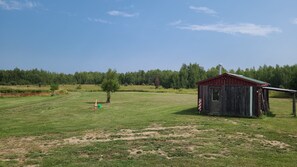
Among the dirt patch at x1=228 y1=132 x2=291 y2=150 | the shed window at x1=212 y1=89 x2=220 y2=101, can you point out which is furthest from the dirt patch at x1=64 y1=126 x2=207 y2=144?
the shed window at x1=212 y1=89 x2=220 y2=101

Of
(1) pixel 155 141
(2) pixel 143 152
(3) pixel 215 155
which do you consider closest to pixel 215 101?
(1) pixel 155 141

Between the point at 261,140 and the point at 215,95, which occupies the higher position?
the point at 215,95

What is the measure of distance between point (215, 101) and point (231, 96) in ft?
4.49

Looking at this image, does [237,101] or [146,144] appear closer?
[146,144]

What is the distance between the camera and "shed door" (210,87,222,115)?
2270 cm

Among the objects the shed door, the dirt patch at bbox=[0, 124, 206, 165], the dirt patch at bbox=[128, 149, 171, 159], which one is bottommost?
the dirt patch at bbox=[128, 149, 171, 159]

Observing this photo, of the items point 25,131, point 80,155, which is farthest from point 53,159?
point 25,131

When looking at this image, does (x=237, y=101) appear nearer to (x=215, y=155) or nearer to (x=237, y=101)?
(x=237, y=101)

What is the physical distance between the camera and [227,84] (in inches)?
884

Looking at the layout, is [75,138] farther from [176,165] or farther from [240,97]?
[240,97]

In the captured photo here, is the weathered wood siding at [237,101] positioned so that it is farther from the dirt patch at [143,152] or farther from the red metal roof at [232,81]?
the dirt patch at [143,152]

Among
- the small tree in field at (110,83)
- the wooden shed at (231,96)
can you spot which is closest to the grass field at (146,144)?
the wooden shed at (231,96)

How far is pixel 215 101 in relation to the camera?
22.9 m

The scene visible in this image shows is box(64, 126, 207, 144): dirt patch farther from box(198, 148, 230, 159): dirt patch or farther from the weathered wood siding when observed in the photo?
the weathered wood siding
